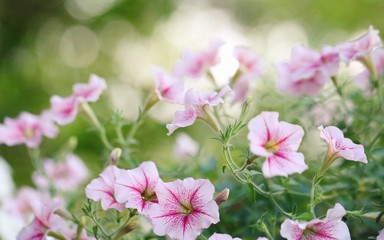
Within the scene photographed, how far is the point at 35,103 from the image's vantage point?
3.24 meters

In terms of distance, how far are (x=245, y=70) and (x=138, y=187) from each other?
0.39m

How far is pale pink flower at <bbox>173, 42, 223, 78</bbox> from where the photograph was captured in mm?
889

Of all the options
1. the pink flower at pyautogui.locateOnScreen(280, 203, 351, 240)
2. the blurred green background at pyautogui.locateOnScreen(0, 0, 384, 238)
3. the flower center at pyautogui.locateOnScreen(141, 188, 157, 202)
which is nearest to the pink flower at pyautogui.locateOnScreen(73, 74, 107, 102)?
the flower center at pyautogui.locateOnScreen(141, 188, 157, 202)

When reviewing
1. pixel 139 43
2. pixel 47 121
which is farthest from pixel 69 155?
pixel 139 43

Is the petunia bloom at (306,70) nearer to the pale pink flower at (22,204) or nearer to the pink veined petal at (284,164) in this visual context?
the pink veined petal at (284,164)

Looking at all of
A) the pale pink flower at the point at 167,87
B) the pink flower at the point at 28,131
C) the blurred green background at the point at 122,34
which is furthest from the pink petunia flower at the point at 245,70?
the blurred green background at the point at 122,34

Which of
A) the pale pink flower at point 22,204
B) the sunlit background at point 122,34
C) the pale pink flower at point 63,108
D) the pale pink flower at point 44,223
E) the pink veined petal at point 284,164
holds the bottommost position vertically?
the sunlit background at point 122,34

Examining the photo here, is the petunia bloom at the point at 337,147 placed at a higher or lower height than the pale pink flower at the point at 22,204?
higher

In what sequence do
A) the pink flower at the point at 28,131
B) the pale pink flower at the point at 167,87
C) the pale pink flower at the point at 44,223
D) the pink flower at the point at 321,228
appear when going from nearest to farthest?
the pink flower at the point at 321,228 < the pale pink flower at the point at 44,223 < the pale pink flower at the point at 167,87 < the pink flower at the point at 28,131

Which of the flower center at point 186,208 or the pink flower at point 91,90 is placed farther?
the pink flower at point 91,90

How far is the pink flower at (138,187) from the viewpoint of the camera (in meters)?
0.55

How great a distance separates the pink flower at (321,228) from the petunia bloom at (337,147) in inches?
2.4

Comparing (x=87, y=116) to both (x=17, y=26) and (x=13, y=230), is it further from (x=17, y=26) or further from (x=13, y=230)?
(x=17, y=26)

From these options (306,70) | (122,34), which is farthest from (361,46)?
(122,34)
